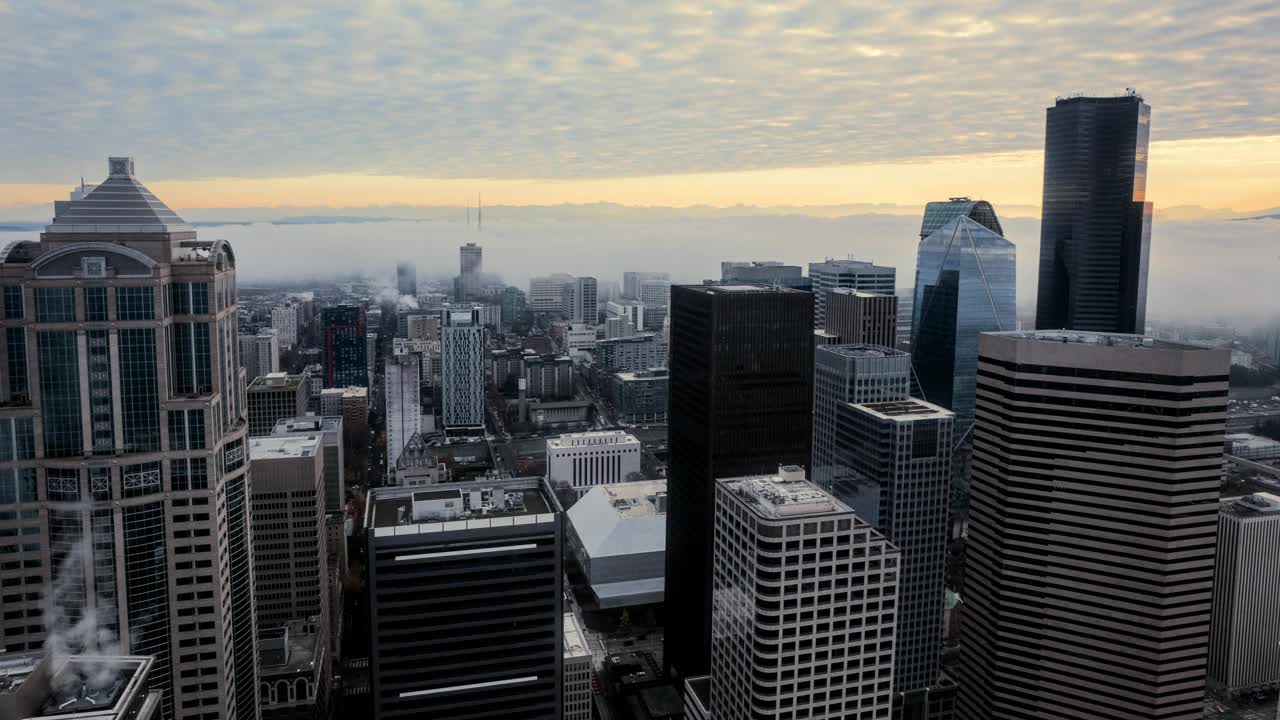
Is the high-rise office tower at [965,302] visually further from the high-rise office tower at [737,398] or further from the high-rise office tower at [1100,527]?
the high-rise office tower at [1100,527]

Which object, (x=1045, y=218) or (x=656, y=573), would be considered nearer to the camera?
(x=656, y=573)

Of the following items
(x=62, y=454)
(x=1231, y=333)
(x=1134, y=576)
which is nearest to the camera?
(x=62, y=454)

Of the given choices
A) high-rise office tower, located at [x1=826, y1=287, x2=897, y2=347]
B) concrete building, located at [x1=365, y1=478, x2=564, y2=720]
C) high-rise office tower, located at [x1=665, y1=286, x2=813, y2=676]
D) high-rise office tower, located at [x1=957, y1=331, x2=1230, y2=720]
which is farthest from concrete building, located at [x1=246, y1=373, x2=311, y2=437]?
high-rise office tower, located at [x1=957, y1=331, x2=1230, y2=720]

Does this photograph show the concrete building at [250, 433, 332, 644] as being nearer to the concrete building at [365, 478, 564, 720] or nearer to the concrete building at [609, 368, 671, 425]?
the concrete building at [365, 478, 564, 720]

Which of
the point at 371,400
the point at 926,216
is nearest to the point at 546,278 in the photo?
the point at 371,400

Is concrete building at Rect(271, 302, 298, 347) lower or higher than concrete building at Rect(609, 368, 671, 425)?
higher

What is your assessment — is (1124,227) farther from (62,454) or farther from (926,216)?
(62,454)
